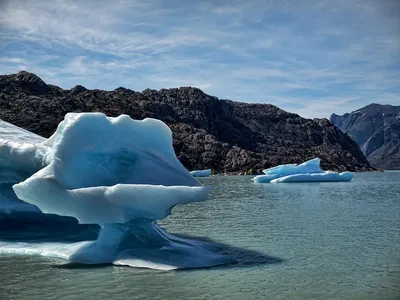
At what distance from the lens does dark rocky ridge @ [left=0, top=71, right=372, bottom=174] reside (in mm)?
109000

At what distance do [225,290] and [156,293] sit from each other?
1.39 meters

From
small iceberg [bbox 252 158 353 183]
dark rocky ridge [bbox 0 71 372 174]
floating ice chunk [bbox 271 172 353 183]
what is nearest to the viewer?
floating ice chunk [bbox 271 172 353 183]

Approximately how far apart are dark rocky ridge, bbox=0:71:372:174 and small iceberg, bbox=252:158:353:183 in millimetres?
39945

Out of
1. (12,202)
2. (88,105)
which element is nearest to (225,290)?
(12,202)

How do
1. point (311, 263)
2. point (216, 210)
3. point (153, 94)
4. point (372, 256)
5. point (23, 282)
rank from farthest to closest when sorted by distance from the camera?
point (153, 94), point (216, 210), point (372, 256), point (311, 263), point (23, 282)

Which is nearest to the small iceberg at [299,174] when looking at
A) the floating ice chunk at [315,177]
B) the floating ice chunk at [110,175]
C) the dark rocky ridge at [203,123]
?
the floating ice chunk at [315,177]

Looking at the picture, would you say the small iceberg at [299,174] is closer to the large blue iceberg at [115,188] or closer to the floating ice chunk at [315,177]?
the floating ice chunk at [315,177]

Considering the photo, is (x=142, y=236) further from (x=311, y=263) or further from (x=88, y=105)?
(x=88, y=105)

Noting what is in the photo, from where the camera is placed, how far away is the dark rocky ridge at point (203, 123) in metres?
109

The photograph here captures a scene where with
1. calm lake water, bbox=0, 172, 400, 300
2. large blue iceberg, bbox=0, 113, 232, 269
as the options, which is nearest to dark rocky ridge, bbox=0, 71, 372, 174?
calm lake water, bbox=0, 172, 400, 300

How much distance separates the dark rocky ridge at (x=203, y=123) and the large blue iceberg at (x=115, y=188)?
295 ft

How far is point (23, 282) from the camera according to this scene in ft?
32.9

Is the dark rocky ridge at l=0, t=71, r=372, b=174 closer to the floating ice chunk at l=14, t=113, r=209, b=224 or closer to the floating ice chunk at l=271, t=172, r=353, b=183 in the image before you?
the floating ice chunk at l=271, t=172, r=353, b=183

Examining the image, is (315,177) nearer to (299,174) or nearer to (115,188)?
(299,174)
